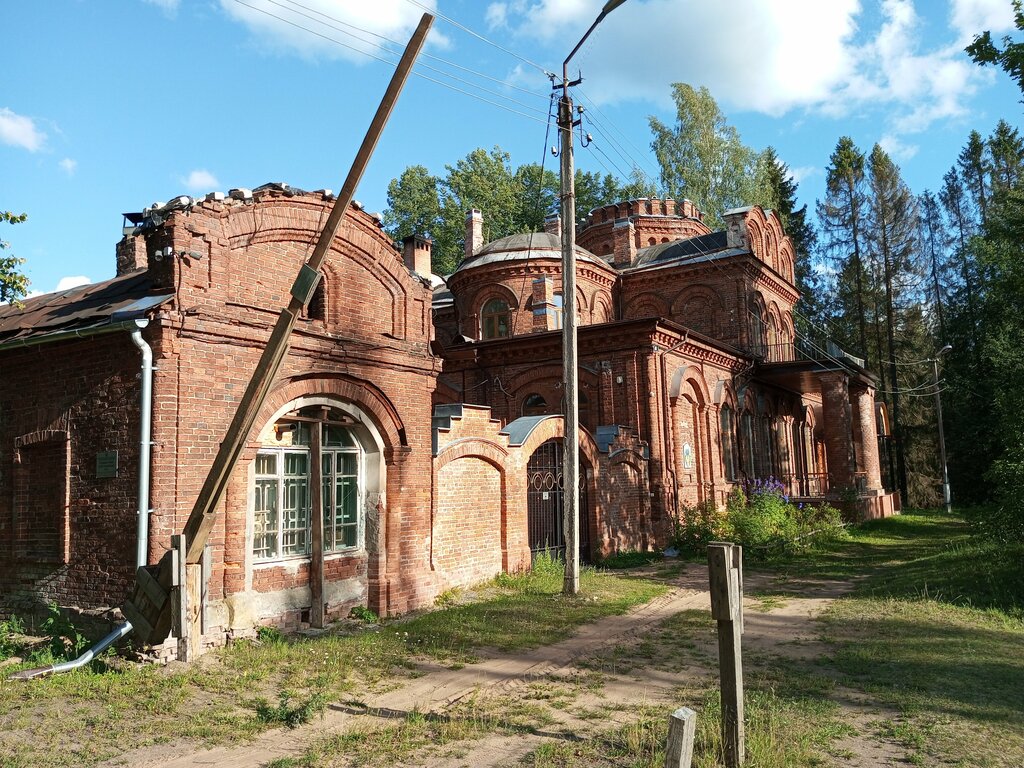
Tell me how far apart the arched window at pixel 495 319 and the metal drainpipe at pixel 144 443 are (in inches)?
697

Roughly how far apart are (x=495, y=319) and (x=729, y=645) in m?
21.3

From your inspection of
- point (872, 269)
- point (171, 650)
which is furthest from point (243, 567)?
point (872, 269)

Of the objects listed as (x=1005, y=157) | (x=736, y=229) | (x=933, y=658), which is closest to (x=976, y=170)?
(x=1005, y=157)

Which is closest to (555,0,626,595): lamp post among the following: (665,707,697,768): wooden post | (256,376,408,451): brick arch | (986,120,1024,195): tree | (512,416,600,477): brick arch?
(512,416,600,477): brick arch

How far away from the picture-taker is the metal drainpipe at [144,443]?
308 inches

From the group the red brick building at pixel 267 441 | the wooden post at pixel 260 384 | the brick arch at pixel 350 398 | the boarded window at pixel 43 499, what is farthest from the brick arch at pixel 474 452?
the boarded window at pixel 43 499

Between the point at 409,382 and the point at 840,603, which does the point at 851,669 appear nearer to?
the point at 840,603

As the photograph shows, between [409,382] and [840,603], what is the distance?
24.1 ft

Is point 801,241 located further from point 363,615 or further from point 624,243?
point 363,615

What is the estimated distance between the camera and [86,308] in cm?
935

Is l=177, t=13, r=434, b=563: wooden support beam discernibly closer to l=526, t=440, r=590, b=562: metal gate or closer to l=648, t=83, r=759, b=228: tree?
l=526, t=440, r=590, b=562: metal gate

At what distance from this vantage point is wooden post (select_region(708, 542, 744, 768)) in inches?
189

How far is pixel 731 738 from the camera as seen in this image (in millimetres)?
4820

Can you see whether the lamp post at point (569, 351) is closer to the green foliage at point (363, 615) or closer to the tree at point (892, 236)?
the green foliage at point (363, 615)
